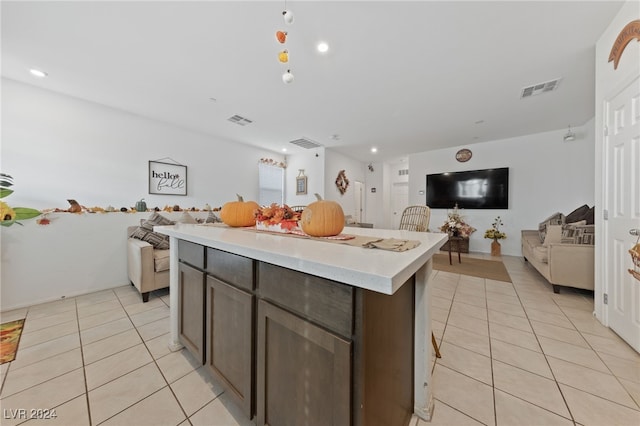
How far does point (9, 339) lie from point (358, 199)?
6771 mm

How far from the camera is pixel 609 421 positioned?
1.05 metres

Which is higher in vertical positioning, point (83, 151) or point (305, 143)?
point (305, 143)

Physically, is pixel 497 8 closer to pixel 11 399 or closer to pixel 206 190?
pixel 11 399

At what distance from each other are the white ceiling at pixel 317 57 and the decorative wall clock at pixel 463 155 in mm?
1549

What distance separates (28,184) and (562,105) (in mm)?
7611

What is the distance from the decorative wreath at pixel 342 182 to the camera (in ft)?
20.0

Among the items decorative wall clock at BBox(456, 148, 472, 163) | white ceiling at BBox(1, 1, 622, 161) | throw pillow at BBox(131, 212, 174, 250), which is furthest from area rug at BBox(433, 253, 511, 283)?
throw pillow at BBox(131, 212, 174, 250)

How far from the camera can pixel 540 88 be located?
284 cm

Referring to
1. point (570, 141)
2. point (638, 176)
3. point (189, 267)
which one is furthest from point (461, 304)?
point (570, 141)

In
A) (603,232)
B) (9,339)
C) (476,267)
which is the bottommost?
(9,339)

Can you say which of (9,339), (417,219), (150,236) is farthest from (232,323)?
(150,236)

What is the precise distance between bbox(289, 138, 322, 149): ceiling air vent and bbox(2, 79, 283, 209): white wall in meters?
1.97

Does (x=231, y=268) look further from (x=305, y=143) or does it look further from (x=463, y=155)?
(x=463, y=155)

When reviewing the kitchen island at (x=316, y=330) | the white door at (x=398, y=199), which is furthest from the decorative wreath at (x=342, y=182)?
the kitchen island at (x=316, y=330)
